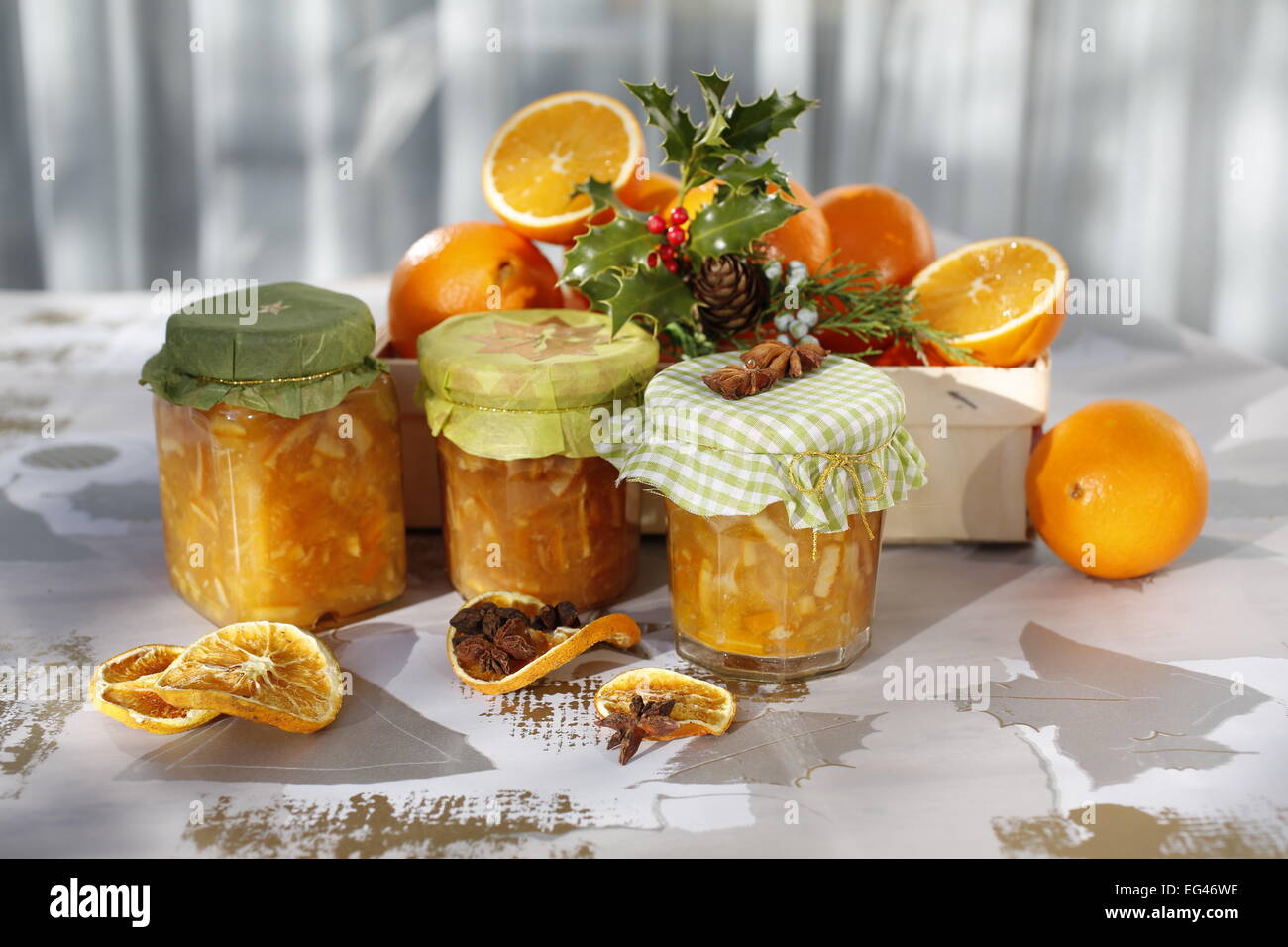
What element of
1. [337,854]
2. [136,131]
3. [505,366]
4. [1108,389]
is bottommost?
[337,854]

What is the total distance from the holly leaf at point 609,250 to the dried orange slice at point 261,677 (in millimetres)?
338

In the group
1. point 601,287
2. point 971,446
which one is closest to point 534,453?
point 601,287

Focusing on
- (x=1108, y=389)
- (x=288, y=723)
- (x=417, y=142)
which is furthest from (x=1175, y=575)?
(x=417, y=142)

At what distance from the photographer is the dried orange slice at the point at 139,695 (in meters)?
0.82

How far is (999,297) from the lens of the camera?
1.09 meters

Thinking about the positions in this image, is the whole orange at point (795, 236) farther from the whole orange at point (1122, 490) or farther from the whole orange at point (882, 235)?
the whole orange at point (1122, 490)

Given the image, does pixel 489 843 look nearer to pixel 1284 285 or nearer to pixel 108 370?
pixel 108 370

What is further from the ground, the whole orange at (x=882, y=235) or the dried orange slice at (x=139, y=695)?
the whole orange at (x=882, y=235)

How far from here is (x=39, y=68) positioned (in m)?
2.38

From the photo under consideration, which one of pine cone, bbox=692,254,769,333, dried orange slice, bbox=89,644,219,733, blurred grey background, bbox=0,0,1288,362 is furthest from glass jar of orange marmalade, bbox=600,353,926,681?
blurred grey background, bbox=0,0,1288,362

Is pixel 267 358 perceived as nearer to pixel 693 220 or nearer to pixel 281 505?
pixel 281 505

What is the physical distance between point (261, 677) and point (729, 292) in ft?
1.43

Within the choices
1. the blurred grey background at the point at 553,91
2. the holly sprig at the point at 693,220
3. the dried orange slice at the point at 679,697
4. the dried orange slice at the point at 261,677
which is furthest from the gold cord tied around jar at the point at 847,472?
the blurred grey background at the point at 553,91

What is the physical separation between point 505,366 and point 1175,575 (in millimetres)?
541
